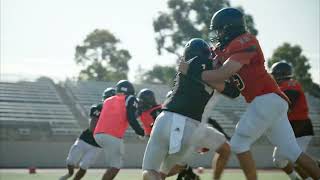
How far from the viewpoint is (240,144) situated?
16.4 feet

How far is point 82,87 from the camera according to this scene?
31.0m

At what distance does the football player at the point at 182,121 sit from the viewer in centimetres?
426

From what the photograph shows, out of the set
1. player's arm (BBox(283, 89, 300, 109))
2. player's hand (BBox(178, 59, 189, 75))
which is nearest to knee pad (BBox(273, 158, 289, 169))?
player's arm (BBox(283, 89, 300, 109))

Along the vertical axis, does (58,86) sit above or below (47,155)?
above

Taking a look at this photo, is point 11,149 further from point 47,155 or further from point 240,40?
point 240,40

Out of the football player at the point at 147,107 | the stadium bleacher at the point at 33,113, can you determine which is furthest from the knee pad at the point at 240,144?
the stadium bleacher at the point at 33,113

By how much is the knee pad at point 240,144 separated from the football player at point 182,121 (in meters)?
0.62

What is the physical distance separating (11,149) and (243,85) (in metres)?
18.5

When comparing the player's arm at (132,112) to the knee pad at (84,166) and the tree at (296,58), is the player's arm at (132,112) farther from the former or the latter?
the tree at (296,58)

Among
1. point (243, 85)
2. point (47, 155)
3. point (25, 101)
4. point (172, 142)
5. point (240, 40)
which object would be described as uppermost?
point (240, 40)

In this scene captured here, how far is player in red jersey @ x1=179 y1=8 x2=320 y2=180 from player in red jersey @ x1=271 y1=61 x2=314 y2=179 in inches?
79.8

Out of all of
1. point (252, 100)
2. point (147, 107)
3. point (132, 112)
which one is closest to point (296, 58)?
point (147, 107)

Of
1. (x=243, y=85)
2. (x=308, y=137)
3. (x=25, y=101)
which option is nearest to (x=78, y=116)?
(x=25, y=101)

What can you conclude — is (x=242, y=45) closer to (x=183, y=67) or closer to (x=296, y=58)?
(x=183, y=67)
